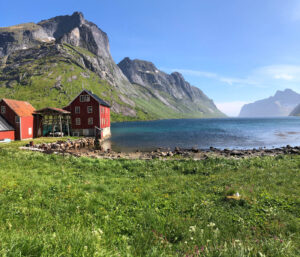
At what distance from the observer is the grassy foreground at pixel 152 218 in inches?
142

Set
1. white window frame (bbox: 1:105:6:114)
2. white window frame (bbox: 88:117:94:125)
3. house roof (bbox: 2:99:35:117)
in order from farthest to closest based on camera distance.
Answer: white window frame (bbox: 88:117:94:125), white window frame (bbox: 1:105:6:114), house roof (bbox: 2:99:35:117)

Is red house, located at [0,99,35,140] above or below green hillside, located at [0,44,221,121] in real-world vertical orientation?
below

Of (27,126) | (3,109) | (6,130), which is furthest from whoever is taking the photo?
(27,126)

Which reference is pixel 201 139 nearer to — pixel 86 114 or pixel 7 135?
pixel 86 114

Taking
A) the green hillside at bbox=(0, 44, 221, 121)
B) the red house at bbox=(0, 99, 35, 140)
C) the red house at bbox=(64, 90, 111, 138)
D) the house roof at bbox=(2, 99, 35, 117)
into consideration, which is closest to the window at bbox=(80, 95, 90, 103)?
the red house at bbox=(64, 90, 111, 138)

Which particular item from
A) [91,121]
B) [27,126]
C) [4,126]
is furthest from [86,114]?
[4,126]

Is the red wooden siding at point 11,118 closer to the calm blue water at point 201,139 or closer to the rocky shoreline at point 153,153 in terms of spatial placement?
the rocky shoreline at point 153,153

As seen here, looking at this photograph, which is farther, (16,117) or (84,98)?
(84,98)

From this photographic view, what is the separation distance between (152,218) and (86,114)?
49.9 m

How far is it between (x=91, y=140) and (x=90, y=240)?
45.4 m

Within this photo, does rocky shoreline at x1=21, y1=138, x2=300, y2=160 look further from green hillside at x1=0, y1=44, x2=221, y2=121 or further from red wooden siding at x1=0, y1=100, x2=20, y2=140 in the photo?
green hillside at x1=0, y1=44, x2=221, y2=121

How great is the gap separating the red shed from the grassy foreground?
96.3ft

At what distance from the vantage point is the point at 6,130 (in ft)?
112

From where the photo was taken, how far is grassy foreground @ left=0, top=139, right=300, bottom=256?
361 centimetres
